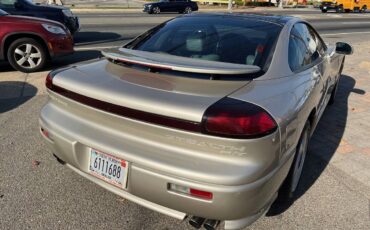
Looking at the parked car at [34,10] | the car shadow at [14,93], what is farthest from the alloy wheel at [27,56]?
the parked car at [34,10]

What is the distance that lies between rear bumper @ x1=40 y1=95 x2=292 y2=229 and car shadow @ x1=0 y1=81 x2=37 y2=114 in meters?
3.14

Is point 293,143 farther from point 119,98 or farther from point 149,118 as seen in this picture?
point 119,98

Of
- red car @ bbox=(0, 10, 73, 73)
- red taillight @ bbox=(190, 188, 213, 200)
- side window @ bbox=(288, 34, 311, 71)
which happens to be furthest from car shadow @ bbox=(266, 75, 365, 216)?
red car @ bbox=(0, 10, 73, 73)

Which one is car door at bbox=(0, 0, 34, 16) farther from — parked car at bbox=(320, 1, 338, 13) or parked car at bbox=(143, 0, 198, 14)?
parked car at bbox=(320, 1, 338, 13)

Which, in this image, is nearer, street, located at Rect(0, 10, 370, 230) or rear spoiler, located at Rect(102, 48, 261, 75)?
rear spoiler, located at Rect(102, 48, 261, 75)

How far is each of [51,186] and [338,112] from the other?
438cm

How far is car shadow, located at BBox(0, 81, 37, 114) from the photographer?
213 inches

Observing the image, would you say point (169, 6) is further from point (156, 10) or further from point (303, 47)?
point (303, 47)

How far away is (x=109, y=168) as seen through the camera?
2.47 meters

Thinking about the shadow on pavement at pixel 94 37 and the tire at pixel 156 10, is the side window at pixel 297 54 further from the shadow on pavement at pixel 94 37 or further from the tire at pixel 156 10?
the tire at pixel 156 10

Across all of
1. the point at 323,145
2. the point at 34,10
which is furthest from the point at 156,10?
the point at 323,145

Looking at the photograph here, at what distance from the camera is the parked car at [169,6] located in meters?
27.0

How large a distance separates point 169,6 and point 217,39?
83.7 feet

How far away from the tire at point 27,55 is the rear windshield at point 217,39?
446cm
